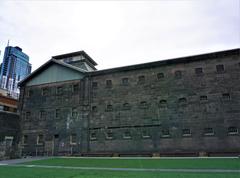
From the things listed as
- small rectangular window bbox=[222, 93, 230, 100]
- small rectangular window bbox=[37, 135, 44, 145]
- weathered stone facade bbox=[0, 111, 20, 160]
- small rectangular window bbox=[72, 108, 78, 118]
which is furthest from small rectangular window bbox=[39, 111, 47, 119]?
small rectangular window bbox=[222, 93, 230, 100]

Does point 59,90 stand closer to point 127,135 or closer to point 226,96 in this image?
point 127,135

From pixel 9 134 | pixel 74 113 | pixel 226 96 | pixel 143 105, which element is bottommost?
Answer: pixel 9 134

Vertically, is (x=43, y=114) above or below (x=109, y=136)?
above

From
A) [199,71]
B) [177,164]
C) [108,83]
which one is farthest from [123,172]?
[108,83]

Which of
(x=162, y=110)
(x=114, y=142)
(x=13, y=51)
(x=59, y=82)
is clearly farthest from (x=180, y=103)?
(x=13, y=51)

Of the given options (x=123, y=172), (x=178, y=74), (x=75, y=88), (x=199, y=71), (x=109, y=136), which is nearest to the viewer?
(x=123, y=172)

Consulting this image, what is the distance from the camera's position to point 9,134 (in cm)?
2586

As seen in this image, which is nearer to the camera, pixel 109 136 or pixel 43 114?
pixel 109 136

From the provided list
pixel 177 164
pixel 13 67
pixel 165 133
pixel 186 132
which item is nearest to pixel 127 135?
pixel 165 133

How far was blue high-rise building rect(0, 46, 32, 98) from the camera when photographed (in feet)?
291

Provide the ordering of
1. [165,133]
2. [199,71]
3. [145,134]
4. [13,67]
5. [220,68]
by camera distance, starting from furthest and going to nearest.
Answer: [13,67], [145,134], [199,71], [165,133], [220,68]

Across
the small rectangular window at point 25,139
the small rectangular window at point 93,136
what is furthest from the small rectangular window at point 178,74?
the small rectangular window at point 25,139

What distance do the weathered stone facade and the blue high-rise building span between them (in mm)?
64650

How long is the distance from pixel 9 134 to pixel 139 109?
55.3ft
